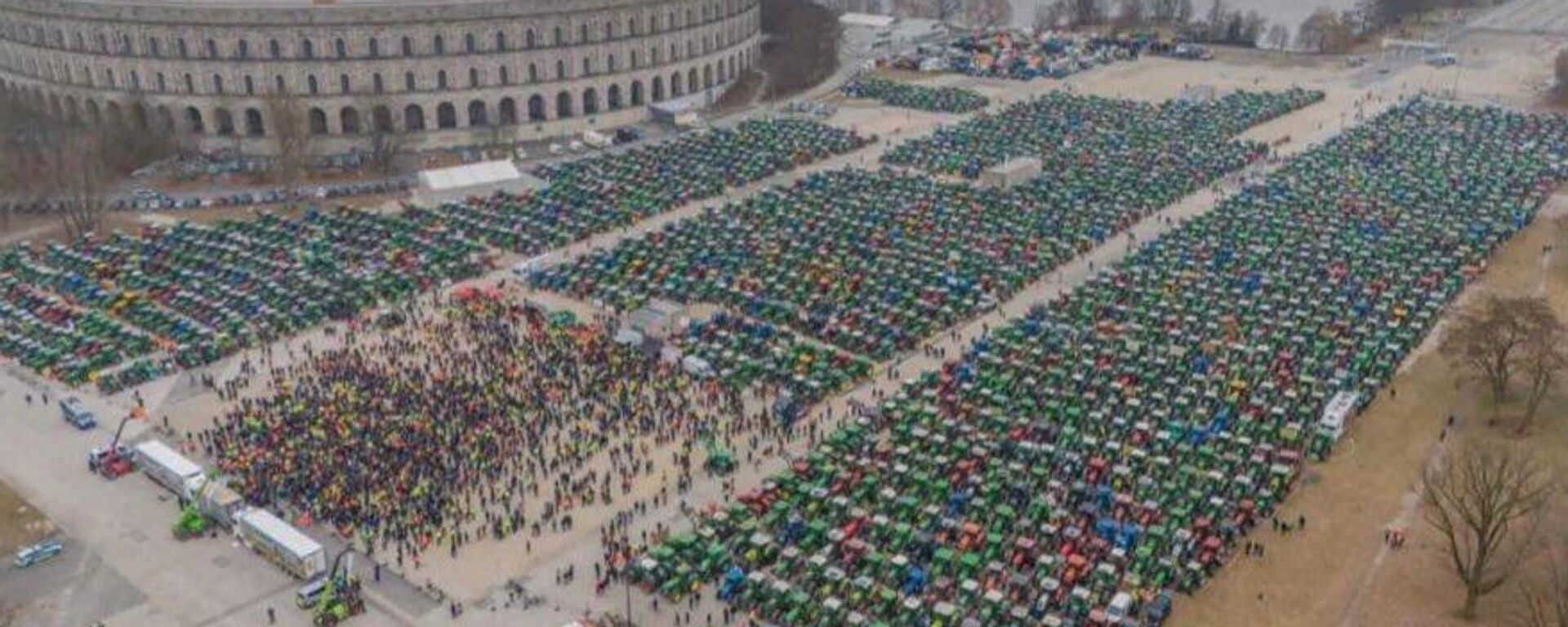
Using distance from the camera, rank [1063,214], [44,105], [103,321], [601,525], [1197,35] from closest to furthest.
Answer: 1. [601,525]
2. [103,321]
3. [1063,214]
4. [44,105]
5. [1197,35]

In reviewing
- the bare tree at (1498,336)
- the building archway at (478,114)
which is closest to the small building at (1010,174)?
the bare tree at (1498,336)

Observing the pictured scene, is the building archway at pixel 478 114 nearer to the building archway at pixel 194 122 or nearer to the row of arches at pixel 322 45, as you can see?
the row of arches at pixel 322 45

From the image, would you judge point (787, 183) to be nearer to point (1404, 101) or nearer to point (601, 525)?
point (601, 525)

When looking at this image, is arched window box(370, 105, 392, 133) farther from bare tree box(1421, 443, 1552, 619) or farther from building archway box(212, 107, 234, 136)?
bare tree box(1421, 443, 1552, 619)

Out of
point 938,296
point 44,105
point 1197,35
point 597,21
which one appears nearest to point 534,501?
point 938,296

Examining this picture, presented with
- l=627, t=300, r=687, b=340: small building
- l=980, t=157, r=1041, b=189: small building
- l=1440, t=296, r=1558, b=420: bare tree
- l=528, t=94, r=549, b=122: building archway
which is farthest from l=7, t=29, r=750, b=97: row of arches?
l=1440, t=296, r=1558, b=420: bare tree

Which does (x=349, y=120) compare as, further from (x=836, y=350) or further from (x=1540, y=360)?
(x=1540, y=360)
